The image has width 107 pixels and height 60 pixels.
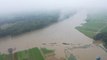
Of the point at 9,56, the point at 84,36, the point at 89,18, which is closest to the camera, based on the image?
the point at 9,56

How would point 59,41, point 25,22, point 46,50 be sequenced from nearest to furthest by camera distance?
point 46,50, point 59,41, point 25,22

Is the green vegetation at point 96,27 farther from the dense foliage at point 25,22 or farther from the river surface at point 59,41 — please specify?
the dense foliage at point 25,22

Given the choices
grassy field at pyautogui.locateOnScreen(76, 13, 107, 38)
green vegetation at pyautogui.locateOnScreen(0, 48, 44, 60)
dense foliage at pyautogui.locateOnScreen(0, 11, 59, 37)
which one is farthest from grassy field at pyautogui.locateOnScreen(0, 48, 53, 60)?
grassy field at pyautogui.locateOnScreen(76, 13, 107, 38)

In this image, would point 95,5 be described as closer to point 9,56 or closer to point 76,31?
point 76,31

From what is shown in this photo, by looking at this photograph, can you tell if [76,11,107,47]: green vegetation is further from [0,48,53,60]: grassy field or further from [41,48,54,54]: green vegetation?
[0,48,53,60]: grassy field

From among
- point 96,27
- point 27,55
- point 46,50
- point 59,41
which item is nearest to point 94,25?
point 96,27

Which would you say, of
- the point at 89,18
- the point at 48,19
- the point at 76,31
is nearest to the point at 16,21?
the point at 48,19

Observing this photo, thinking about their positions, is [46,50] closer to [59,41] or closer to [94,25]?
[59,41]
